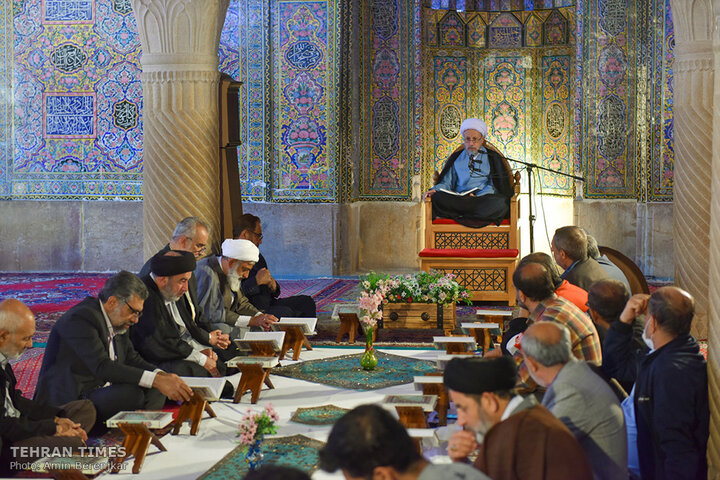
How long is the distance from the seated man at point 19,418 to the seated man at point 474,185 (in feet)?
18.2

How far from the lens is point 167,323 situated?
5324 millimetres

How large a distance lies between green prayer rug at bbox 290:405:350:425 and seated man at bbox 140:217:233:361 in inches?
35.1

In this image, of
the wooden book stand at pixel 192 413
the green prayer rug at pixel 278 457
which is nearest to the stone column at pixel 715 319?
the green prayer rug at pixel 278 457

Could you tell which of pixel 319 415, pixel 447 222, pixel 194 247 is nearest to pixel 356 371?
pixel 319 415

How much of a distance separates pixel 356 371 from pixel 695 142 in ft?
10.6

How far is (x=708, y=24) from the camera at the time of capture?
280 inches

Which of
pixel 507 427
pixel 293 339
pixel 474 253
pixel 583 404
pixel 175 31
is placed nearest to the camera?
pixel 507 427

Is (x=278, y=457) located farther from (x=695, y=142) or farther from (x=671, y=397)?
(x=695, y=142)

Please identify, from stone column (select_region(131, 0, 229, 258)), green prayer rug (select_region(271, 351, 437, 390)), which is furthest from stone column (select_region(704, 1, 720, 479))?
stone column (select_region(131, 0, 229, 258))

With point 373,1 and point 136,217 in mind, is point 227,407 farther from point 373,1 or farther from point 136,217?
point 373,1

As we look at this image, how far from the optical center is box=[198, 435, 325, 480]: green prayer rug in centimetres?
409

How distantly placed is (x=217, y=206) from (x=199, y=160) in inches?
15.1

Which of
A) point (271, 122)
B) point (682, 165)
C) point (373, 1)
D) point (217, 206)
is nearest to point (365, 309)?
point (217, 206)

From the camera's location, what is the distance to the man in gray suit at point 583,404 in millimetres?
2834
